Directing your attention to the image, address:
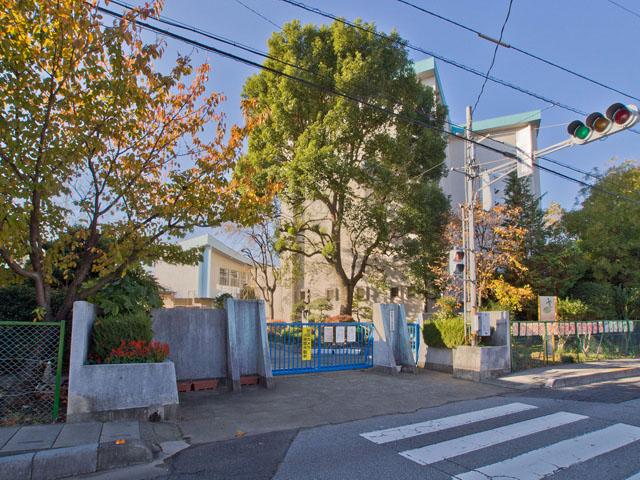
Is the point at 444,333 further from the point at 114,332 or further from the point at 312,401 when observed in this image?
the point at 114,332

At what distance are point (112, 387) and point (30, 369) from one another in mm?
1678

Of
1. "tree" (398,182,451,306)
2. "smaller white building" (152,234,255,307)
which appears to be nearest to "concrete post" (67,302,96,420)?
"tree" (398,182,451,306)

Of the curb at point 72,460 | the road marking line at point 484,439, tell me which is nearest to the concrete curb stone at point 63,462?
the curb at point 72,460

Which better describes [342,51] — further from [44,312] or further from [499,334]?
[44,312]

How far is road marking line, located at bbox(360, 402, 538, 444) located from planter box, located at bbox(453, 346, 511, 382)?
109 inches

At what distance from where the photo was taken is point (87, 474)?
16.2 feet

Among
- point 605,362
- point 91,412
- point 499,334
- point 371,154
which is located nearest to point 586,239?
point 605,362

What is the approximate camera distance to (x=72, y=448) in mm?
5090

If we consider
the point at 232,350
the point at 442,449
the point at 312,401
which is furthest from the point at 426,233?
the point at 442,449

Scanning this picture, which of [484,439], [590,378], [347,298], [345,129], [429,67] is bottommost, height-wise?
[590,378]

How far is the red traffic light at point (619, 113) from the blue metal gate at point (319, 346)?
765cm

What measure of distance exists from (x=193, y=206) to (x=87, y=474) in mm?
4744

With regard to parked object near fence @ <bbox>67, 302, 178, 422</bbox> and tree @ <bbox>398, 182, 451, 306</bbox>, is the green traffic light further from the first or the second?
tree @ <bbox>398, 182, 451, 306</bbox>

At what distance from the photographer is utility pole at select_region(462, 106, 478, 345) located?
452 inches
